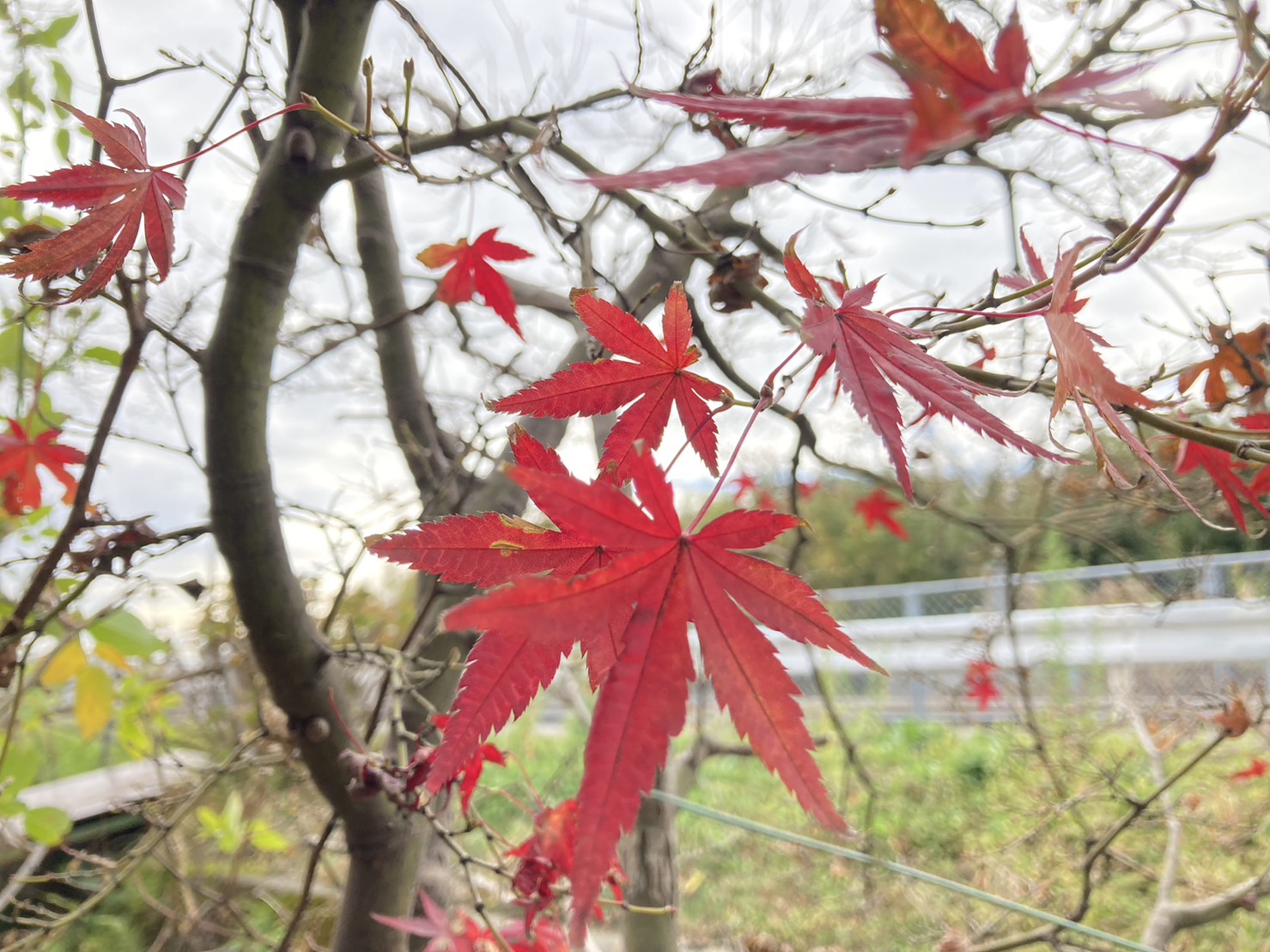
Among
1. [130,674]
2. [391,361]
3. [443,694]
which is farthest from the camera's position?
[130,674]

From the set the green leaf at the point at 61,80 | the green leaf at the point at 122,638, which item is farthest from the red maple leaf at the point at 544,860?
the green leaf at the point at 61,80

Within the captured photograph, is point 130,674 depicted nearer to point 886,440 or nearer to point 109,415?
point 109,415

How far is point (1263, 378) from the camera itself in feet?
2.02

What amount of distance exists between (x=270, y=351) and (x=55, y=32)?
1.84ft

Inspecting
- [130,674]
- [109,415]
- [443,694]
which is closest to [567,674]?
[130,674]

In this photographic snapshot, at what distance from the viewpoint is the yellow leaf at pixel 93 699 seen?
3.32 feet

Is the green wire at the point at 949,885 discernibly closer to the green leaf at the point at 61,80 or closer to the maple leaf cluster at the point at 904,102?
the maple leaf cluster at the point at 904,102

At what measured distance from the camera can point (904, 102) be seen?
9.2 inches

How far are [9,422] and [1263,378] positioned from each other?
1.17 meters

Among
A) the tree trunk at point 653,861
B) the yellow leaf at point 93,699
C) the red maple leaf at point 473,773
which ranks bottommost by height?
the tree trunk at point 653,861

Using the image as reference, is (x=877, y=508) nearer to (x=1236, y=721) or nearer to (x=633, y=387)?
(x=1236, y=721)

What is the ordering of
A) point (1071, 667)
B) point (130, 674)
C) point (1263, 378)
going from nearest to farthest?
point (1263, 378) → point (130, 674) → point (1071, 667)

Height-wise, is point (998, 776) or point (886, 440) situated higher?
point (886, 440)

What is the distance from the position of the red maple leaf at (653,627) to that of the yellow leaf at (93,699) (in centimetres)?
98
